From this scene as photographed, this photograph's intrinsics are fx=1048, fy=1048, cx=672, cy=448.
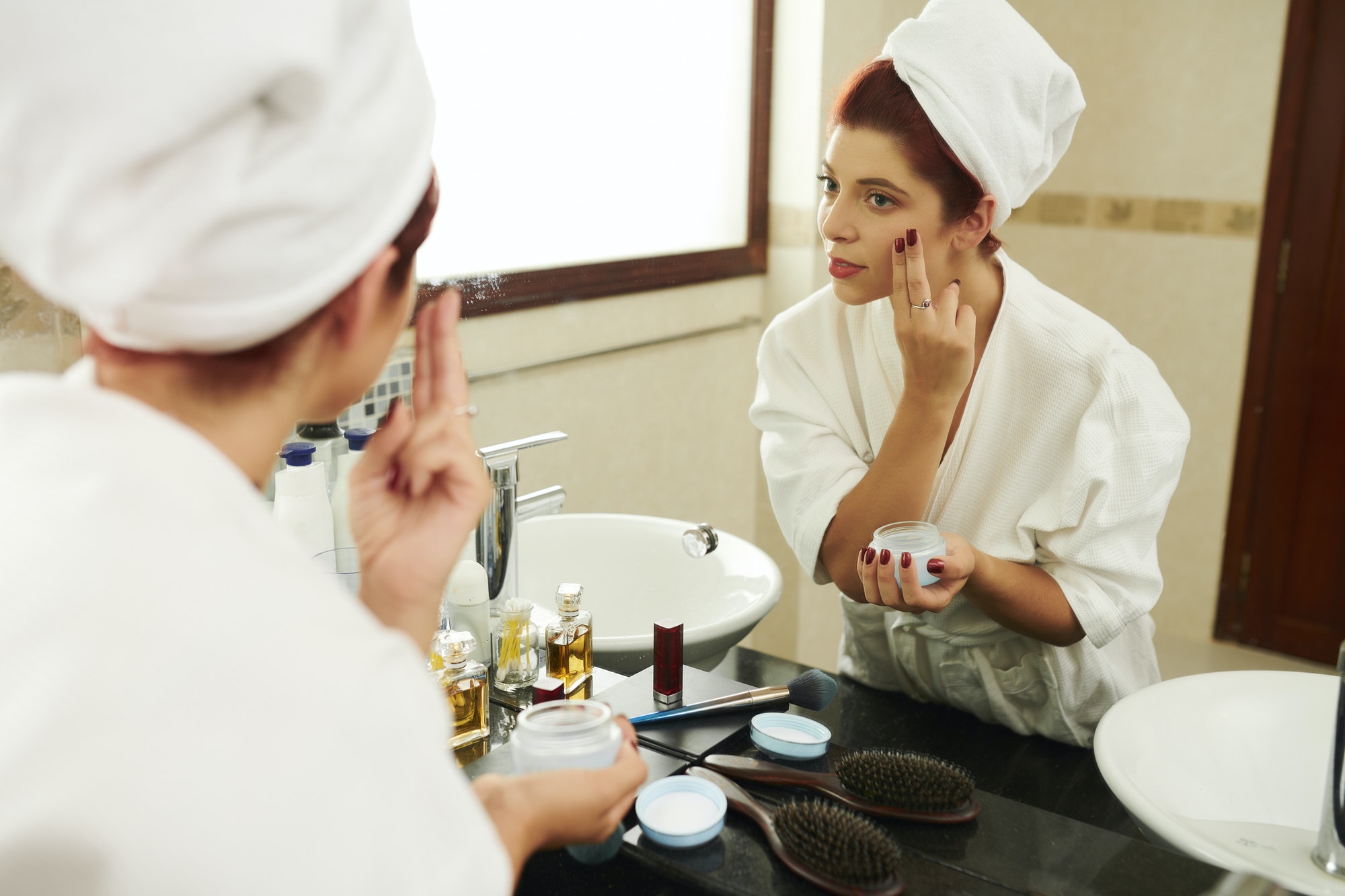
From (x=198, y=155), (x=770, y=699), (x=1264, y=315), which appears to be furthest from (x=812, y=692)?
(x=1264, y=315)

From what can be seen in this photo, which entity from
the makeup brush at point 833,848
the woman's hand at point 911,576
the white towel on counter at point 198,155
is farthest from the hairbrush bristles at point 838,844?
the white towel on counter at point 198,155

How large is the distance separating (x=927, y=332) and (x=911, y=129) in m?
0.22

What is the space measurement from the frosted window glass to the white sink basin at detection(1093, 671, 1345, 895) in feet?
2.93

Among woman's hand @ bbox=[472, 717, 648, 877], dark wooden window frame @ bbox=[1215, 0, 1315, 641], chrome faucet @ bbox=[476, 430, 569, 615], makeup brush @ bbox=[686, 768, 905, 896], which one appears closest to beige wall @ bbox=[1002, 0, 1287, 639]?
dark wooden window frame @ bbox=[1215, 0, 1315, 641]

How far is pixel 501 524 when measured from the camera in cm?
111

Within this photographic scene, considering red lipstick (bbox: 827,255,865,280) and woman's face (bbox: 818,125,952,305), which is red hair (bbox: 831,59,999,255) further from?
red lipstick (bbox: 827,255,865,280)

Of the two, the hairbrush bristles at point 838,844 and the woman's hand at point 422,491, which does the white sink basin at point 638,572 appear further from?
the woman's hand at point 422,491

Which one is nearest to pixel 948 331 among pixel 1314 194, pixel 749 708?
pixel 749 708

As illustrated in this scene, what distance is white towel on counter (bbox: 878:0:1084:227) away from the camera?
1078mm

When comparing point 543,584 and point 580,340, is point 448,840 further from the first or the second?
point 580,340

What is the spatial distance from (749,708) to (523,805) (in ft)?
1.34

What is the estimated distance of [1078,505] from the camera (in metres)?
1.11

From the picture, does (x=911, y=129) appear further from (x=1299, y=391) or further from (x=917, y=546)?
(x=1299, y=391)

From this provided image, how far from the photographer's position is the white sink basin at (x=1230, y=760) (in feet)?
2.70
